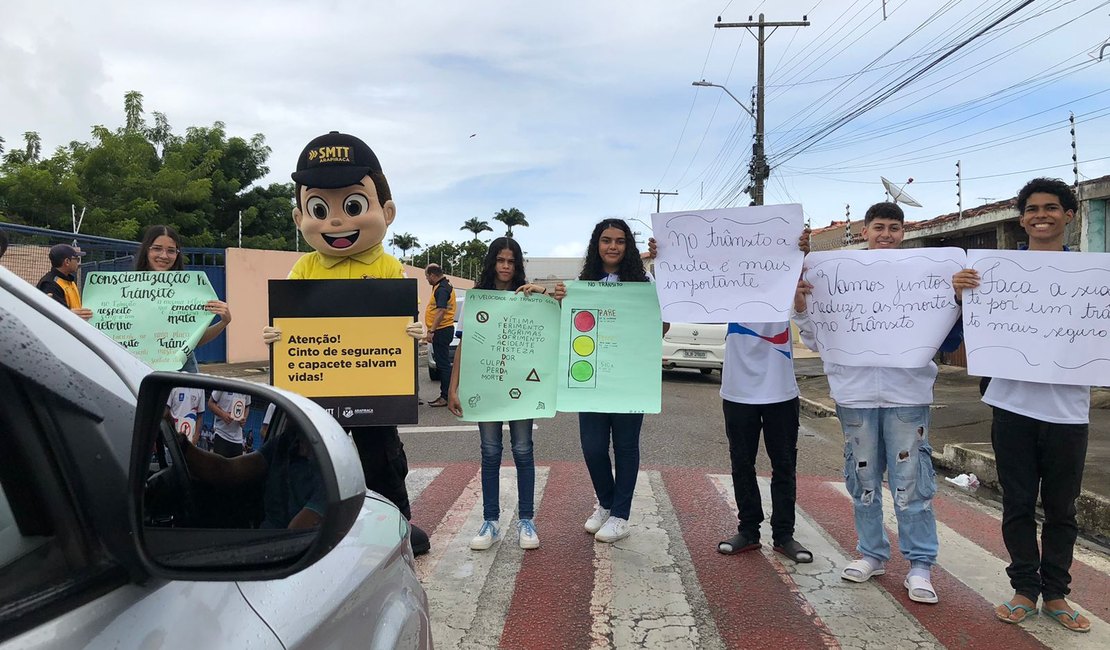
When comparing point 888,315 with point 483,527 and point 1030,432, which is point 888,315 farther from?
point 483,527

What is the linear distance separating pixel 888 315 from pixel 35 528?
3607mm

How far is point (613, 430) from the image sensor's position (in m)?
4.26

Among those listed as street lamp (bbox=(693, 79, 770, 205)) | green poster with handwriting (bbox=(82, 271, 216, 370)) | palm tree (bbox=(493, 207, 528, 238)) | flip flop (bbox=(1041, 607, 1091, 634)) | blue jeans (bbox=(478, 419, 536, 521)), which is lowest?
flip flop (bbox=(1041, 607, 1091, 634))

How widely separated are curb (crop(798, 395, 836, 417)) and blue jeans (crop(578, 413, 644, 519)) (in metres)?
6.38

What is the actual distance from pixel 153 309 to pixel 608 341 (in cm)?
263

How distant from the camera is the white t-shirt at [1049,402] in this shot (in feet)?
10.4

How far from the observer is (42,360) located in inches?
41.8

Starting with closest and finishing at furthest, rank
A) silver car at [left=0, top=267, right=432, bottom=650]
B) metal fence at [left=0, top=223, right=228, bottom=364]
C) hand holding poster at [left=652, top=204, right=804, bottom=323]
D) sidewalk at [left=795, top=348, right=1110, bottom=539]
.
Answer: silver car at [left=0, top=267, right=432, bottom=650]
hand holding poster at [left=652, top=204, right=804, bottom=323]
sidewalk at [left=795, top=348, right=1110, bottom=539]
metal fence at [left=0, top=223, right=228, bottom=364]

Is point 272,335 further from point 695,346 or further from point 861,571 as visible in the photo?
point 695,346

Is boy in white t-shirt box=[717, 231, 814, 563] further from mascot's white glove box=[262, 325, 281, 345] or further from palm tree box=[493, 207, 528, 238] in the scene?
palm tree box=[493, 207, 528, 238]

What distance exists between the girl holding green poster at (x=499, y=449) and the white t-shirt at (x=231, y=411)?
2.20m

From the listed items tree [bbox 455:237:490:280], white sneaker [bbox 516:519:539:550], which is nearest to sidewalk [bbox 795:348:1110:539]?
white sneaker [bbox 516:519:539:550]

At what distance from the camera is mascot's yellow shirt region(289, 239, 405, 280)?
3.92m

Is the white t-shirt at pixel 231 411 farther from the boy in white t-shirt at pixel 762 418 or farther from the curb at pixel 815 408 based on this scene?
the curb at pixel 815 408
